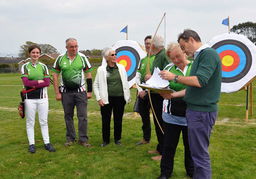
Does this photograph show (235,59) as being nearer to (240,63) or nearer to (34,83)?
(240,63)

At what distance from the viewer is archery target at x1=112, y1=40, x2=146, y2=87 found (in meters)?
6.61

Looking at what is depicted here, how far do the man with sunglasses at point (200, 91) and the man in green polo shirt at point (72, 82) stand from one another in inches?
87.3

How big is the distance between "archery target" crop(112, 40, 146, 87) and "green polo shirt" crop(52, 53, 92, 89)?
2346 mm

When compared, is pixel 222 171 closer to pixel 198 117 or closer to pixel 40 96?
pixel 198 117

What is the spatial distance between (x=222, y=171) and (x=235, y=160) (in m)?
0.47

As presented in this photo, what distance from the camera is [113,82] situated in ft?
13.8

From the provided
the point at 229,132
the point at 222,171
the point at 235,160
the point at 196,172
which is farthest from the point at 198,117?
the point at 229,132

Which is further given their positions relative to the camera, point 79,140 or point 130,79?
point 130,79

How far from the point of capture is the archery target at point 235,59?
5.94 metres

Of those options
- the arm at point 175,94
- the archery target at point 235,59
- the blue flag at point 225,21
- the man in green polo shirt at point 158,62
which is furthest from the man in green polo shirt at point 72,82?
the blue flag at point 225,21

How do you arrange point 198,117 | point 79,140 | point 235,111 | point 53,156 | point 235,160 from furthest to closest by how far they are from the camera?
1. point 235,111
2. point 79,140
3. point 53,156
4. point 235,160
5. point 198,117

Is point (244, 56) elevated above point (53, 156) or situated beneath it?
elevated above

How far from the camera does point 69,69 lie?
13.7 feet

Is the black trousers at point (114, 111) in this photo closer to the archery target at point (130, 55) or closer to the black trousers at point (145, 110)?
the black trousers at point (145, 110)
